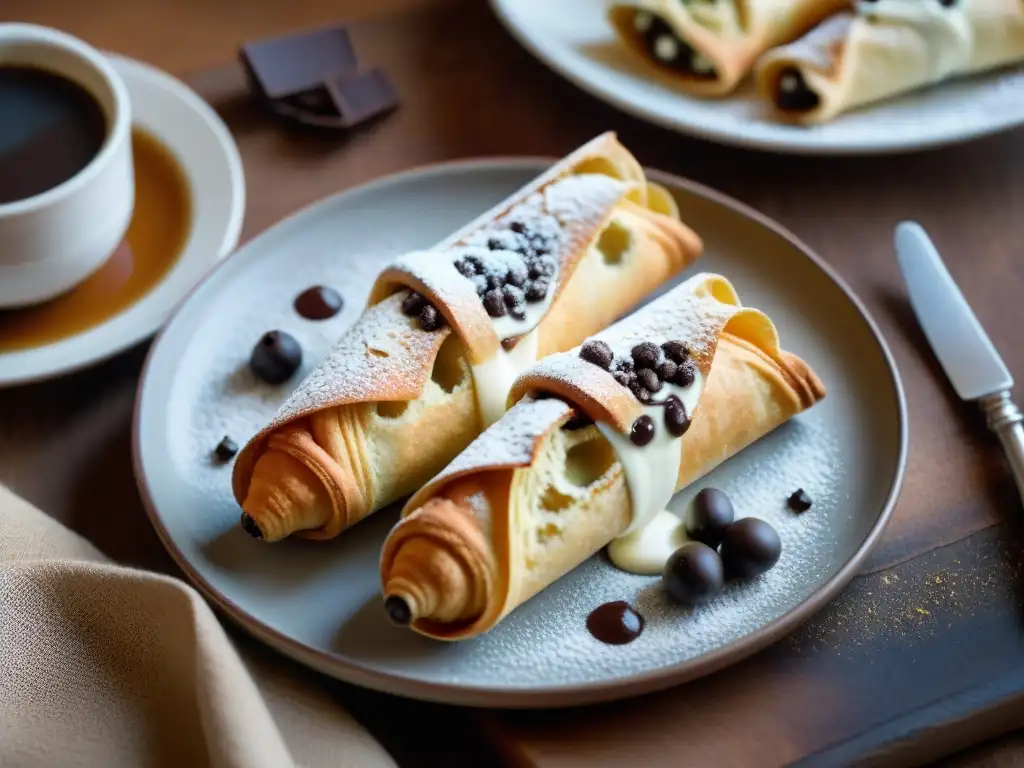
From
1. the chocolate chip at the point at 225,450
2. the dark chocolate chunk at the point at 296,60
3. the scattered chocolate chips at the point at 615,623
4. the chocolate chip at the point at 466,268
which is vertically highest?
the dark chocolate chunk at the point at 296,60

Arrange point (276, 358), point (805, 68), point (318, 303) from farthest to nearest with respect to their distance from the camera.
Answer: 1. point (805, 68)
2. point (318, 303)
3. point (276, 358)

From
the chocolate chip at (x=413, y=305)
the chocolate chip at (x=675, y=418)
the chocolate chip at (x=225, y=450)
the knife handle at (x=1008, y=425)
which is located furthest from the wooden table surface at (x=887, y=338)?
the chocolate chip at (x=413, y=305)

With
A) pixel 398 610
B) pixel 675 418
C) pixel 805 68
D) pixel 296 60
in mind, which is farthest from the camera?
pixel 296 60

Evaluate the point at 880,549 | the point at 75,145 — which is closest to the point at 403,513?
the point at 880,549

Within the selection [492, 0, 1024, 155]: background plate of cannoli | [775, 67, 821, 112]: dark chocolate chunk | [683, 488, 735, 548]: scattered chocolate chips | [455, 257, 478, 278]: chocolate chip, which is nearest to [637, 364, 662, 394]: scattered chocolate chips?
[683, 488, 735, 548]: scattered chocolate chips

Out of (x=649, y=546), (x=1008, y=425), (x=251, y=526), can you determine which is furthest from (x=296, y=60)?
(x=1008, y=425)

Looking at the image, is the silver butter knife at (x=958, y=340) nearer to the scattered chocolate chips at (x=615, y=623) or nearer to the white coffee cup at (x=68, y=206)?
the scattered chocolate chips at (x=615, y=623)

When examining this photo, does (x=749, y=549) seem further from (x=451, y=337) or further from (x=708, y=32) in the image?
(x=708, y=32)
